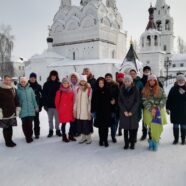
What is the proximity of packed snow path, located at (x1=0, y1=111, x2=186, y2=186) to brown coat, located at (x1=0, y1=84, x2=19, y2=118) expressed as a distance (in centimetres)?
80

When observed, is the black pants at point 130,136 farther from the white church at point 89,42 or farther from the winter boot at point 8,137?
the white church at point 89,42

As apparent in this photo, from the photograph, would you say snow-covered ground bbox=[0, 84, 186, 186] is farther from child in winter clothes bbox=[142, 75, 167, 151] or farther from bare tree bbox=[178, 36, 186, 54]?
bare tree bbox=[178, 36, 186, 54]

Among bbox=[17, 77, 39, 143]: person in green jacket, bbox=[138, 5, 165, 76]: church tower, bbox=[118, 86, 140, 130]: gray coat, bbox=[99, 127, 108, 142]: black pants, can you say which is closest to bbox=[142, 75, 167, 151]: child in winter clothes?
bbox=[118, 86, 140, 130]: gray coat

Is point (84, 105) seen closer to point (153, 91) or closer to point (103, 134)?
point (103, 134)

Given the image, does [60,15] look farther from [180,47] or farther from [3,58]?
[180,47]

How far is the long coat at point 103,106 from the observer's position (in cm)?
494

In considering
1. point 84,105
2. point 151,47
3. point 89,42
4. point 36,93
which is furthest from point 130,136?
point 151,47

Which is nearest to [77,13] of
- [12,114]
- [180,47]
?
[12,114]

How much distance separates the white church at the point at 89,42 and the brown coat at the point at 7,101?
83.8 feet

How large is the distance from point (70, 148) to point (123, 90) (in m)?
1.71

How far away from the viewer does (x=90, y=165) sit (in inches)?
156

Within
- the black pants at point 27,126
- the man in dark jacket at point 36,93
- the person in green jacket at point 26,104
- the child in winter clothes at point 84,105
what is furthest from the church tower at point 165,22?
the black pants at point 27,126

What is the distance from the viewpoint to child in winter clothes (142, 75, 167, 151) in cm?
464

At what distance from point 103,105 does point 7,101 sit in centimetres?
213
